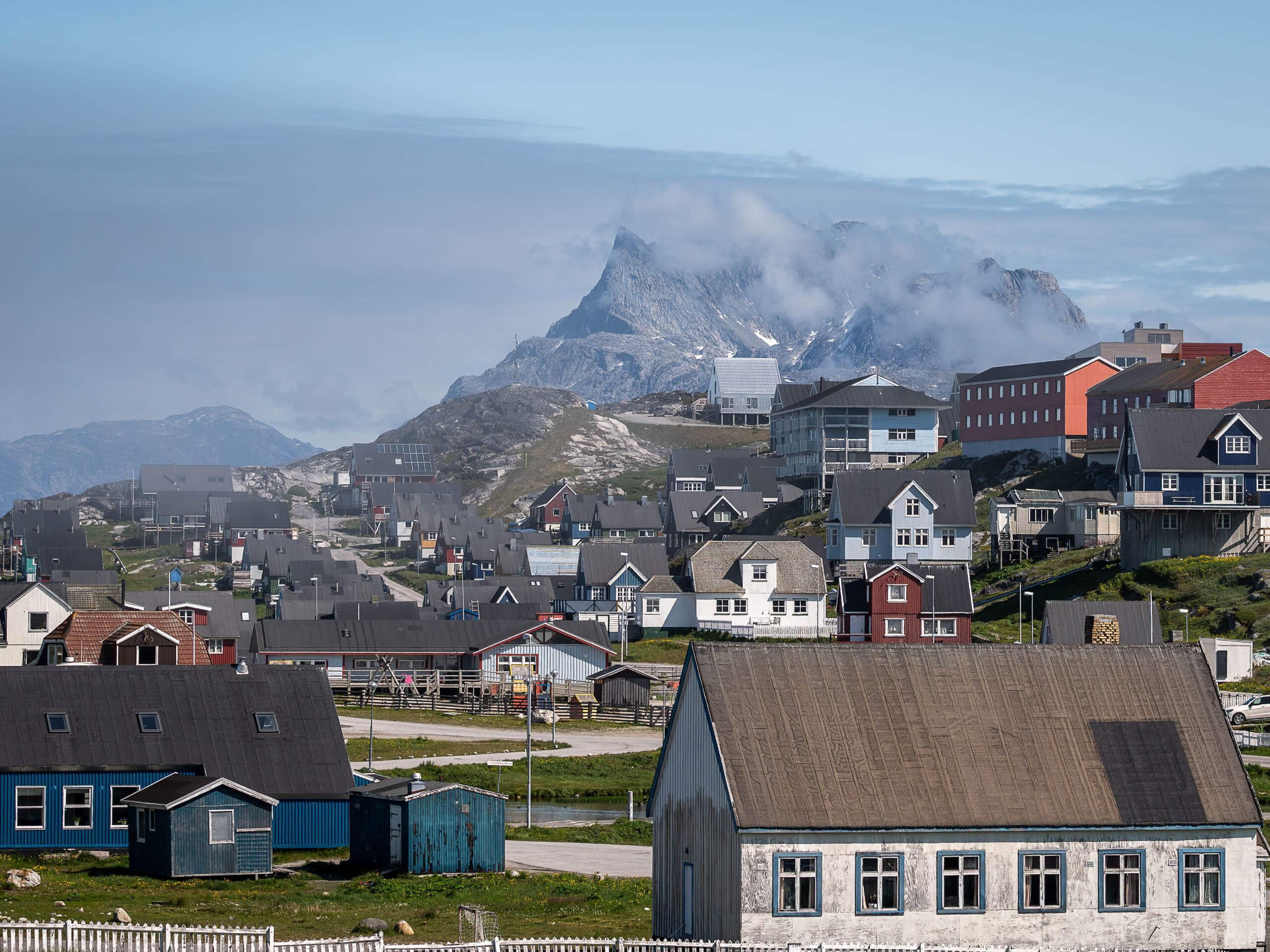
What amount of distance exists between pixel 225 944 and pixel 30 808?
69.3 ft

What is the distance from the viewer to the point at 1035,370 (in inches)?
5374

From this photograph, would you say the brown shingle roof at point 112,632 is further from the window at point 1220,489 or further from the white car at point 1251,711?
the window at point 1220,489

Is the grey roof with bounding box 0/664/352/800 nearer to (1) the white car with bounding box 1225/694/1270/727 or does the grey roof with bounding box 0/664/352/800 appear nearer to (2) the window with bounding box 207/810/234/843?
(2) the window with bounding box 207/810/234/843

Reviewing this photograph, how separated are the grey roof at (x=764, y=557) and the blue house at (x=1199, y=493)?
20.5m

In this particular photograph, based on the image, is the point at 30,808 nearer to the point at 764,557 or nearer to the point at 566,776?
the point at 566,776

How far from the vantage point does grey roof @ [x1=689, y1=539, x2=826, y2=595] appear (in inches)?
4286

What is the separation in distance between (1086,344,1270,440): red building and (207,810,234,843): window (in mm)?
73443

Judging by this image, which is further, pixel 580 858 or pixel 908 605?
pixel 908 605

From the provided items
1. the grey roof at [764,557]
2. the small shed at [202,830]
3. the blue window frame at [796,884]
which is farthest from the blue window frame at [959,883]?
the grey roof at [764,557]

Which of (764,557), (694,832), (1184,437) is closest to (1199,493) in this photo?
(1184,437)

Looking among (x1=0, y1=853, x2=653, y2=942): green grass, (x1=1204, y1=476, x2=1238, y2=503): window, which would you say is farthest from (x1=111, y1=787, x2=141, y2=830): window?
(x1=1204, y1=476, x2=1238, y2=503): window

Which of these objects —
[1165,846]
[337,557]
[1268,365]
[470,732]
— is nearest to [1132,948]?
[1165,846]

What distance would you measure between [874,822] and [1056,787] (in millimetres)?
3815

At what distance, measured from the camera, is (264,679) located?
48.1 metres
